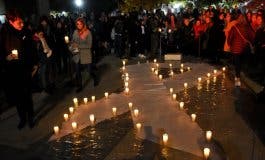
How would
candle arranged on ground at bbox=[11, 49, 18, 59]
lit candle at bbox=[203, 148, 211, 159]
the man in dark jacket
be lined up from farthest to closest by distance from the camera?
the man in dark jacket
candle arranged on ground at bbox=[11, 49, 18, 59]
lit candle at bbox=[203, 148, 211, 159]

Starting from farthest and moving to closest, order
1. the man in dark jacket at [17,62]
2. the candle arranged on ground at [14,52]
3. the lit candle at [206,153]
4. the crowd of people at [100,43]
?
the crowd of people at [100,43] → the man in dark jacket at [17,62] → the candle arranged on ground at [14,52] → the lit candle at [206,153]

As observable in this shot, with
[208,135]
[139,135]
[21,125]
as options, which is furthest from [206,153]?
[21,125]

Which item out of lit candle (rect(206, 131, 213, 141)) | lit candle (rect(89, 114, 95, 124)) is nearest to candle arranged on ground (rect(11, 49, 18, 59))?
lit candle (rect(89, 114, 95, 124))

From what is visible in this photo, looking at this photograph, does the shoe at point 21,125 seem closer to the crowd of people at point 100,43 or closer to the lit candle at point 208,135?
the crowd of people at point 100,43

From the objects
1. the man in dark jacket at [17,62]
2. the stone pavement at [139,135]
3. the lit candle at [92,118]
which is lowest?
the stone pavement at [139,135]

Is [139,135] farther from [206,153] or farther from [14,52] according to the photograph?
[14,52]

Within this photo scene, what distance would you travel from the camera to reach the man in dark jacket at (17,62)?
894 centimetres

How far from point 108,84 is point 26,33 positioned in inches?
187

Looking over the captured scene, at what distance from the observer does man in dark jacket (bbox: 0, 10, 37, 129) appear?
8.94 metres

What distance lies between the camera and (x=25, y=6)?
35.6 m

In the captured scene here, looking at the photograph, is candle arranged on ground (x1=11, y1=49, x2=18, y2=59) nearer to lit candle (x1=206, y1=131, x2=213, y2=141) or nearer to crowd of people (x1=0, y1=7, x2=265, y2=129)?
crowd of people (x1=0, y1=7, x2=265, y2=129)

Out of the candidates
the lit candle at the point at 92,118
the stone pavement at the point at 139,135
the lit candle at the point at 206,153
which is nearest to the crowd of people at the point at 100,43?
the stone pavement at the point at 139,135

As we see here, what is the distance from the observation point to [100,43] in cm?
2166

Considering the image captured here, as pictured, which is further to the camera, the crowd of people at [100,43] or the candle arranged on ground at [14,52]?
the crowd of people at [100,43]
